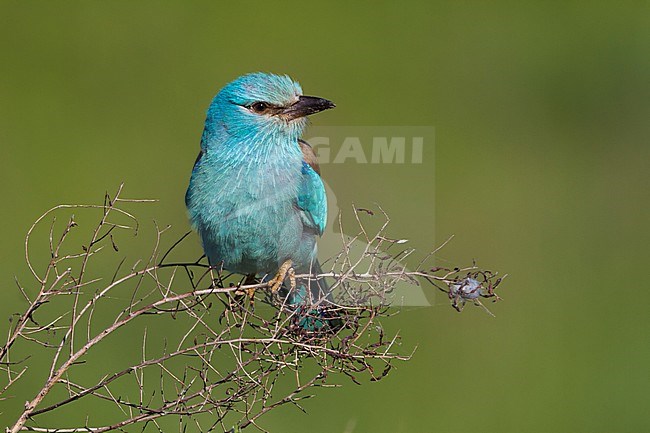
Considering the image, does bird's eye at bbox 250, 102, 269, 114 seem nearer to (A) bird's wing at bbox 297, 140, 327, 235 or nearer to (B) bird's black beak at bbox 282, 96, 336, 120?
(B) bird's black beak at bbox 282, 96, 336, 120

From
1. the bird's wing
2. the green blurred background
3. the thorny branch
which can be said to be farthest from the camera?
the green blurred background

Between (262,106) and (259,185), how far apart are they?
1.04ft

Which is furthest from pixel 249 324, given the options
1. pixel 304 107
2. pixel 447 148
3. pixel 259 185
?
pixel 447 148

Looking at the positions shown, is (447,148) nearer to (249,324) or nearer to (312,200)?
(312,200)

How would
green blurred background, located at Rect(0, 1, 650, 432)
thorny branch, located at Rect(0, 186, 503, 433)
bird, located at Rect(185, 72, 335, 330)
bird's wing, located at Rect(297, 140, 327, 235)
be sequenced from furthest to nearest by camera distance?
green blurred background, located at Rect(0, 1, 650, 432) → bird's wing, located at Rect(297, 140, 327, 235) → bird, located at Rect(185, 72, 335, 330) → thorny branch, located at Rect(0, 186, 503, 433)

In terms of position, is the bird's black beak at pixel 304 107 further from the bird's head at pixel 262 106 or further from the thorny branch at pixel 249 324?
the thorny branch at pixel 249 324

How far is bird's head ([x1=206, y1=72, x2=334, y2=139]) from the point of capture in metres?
4.39

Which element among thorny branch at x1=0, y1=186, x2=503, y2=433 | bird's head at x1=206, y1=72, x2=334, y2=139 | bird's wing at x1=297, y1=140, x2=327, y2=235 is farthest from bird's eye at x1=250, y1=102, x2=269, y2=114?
thorny branch at x1=0, y1=186, x2=503, y2=433

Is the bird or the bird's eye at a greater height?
the bird's eye

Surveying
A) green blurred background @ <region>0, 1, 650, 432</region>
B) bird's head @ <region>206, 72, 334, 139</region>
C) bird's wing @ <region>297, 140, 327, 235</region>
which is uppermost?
bird's head @ <region>206, 72, 334, 139</region>

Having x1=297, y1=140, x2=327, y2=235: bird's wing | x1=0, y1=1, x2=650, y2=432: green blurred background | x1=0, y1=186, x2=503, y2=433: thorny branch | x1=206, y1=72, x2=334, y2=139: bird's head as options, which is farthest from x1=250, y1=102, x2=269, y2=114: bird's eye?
x1=0, y1=1, x2=650, y2=432: green blurred background

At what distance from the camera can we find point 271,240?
13.9ft

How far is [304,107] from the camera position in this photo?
4352 millimetres

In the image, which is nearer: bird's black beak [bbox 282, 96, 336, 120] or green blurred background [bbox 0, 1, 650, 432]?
bird's black beak [bbox 282, 96, 336, 120]
